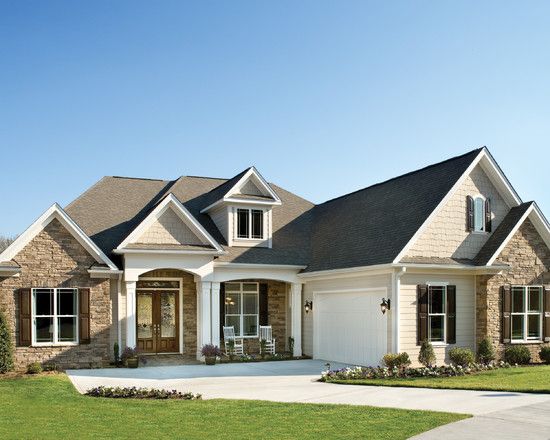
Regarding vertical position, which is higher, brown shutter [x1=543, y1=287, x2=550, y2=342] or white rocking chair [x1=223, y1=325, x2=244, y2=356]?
brown shutter [x1=543, y1=287, x2=550, y2=342]

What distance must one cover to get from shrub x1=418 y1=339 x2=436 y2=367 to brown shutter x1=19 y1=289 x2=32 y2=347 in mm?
11585

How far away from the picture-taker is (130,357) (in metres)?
20.4

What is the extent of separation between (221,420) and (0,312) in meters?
10.1

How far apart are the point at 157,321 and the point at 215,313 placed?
2356 millimetres

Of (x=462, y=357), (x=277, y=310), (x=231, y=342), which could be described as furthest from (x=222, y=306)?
(x=462, y=357)

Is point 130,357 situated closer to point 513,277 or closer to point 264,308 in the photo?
point 264,308

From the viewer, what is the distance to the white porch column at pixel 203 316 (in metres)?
22.2

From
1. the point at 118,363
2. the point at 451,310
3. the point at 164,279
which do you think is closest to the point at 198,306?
the point at 164,279

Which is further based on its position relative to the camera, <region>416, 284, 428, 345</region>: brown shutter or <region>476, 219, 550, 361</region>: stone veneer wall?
<region>476, 219, 550, 361</region>: stone veneer wall

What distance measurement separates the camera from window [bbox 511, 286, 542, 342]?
20828 millimetres

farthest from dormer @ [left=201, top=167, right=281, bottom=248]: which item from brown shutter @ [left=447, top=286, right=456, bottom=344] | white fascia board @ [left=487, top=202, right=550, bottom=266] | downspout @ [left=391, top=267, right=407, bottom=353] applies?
white fascia board @ [left=487, top=202, right=550, bottom=266]

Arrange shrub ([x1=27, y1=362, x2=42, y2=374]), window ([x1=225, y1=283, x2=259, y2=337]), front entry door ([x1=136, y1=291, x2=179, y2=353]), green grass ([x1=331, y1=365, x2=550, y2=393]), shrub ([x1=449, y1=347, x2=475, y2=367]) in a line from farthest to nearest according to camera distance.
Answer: window ([x1=225, y1=283, x2=259, y2=337]) → front entry door ([x1=136, y1=291, x2=179, y2=353]) → shrub ([x1=27, y1=362, x2=42, y2=374]) → shrub ([x1=449, y1=347, x2=475, y2=367]) → green grass ([x1=331, y1=365, x2=550, y2=393])

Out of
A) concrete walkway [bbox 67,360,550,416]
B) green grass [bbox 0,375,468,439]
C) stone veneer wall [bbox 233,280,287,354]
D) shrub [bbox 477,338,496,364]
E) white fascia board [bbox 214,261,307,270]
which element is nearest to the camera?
green grass [bbox 0,375,468,439]

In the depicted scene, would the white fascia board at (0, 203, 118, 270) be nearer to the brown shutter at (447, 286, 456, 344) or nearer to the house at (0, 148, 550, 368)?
the house at (0, 148, 550, 368)
